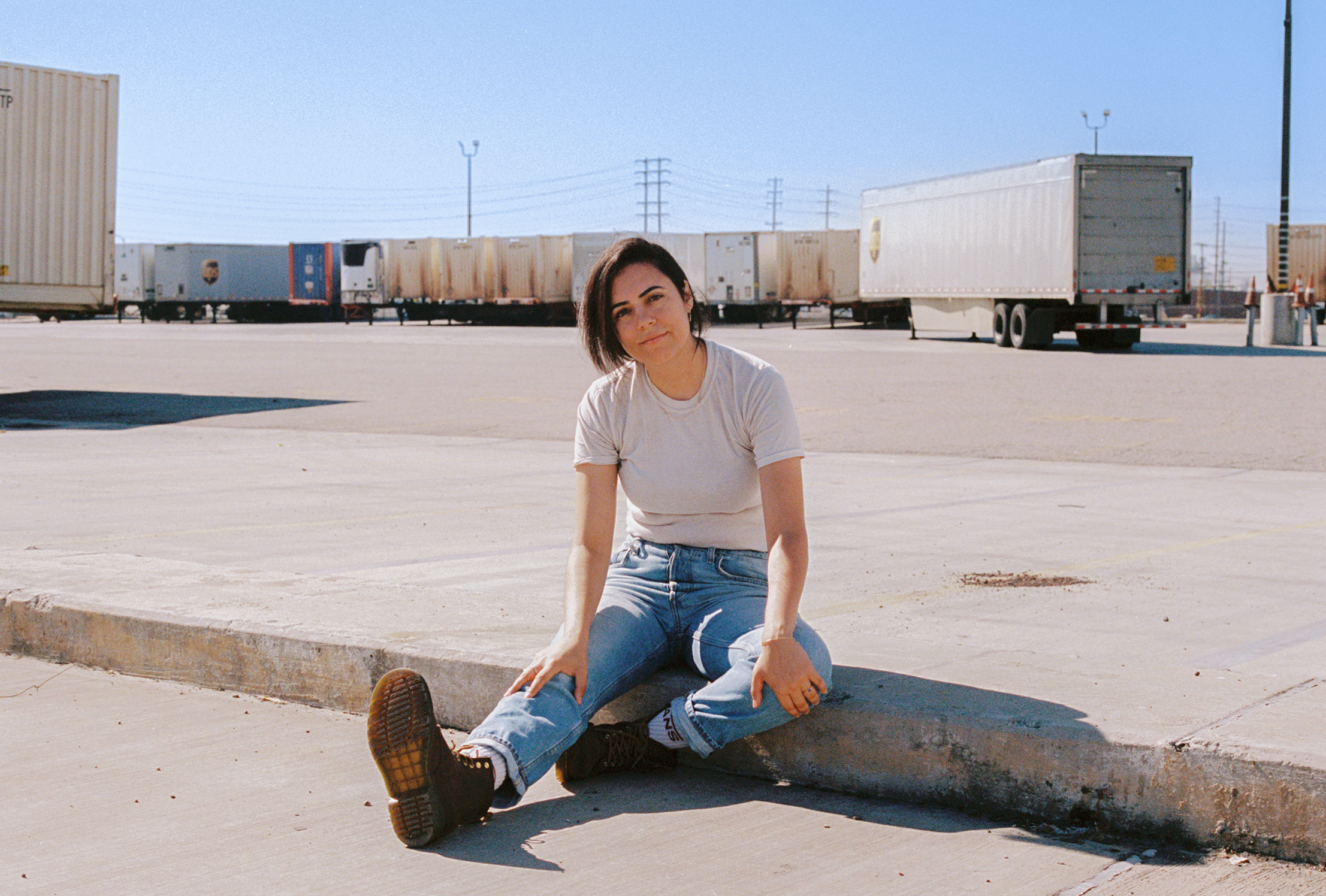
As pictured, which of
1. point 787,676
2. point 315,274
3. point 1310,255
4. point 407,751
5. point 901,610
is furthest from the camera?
point 315,274

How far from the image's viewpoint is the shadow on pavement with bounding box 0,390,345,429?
1485cm

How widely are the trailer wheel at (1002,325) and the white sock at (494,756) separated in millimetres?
28632

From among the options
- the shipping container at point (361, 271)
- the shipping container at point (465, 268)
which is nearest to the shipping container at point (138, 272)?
the shipping container at point (361, 271)

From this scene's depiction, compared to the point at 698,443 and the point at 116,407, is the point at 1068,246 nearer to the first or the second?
the point at 116,407

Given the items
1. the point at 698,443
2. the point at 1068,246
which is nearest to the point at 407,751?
the point at 698,443

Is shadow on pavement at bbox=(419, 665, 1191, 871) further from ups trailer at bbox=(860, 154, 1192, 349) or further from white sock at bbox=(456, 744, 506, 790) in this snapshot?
ups trailer at bbox=(860, 154, 1192, 349)

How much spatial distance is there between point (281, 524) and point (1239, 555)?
15.2 ft

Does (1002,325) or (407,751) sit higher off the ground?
(1002,325)

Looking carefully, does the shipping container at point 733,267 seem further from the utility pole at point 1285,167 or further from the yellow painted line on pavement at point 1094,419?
the yellow painted line on pavement at point 1094,419

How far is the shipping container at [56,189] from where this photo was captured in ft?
61.4

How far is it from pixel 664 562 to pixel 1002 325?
2842cm

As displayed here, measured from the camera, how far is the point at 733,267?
172ft

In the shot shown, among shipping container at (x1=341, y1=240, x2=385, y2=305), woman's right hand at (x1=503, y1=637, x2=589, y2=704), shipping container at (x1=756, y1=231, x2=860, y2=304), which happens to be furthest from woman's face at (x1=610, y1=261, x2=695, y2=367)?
shipping container at (x1=341, y1=240, x2=385, y2=305)

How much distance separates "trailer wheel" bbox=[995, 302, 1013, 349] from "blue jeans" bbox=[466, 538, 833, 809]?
1099 inches
